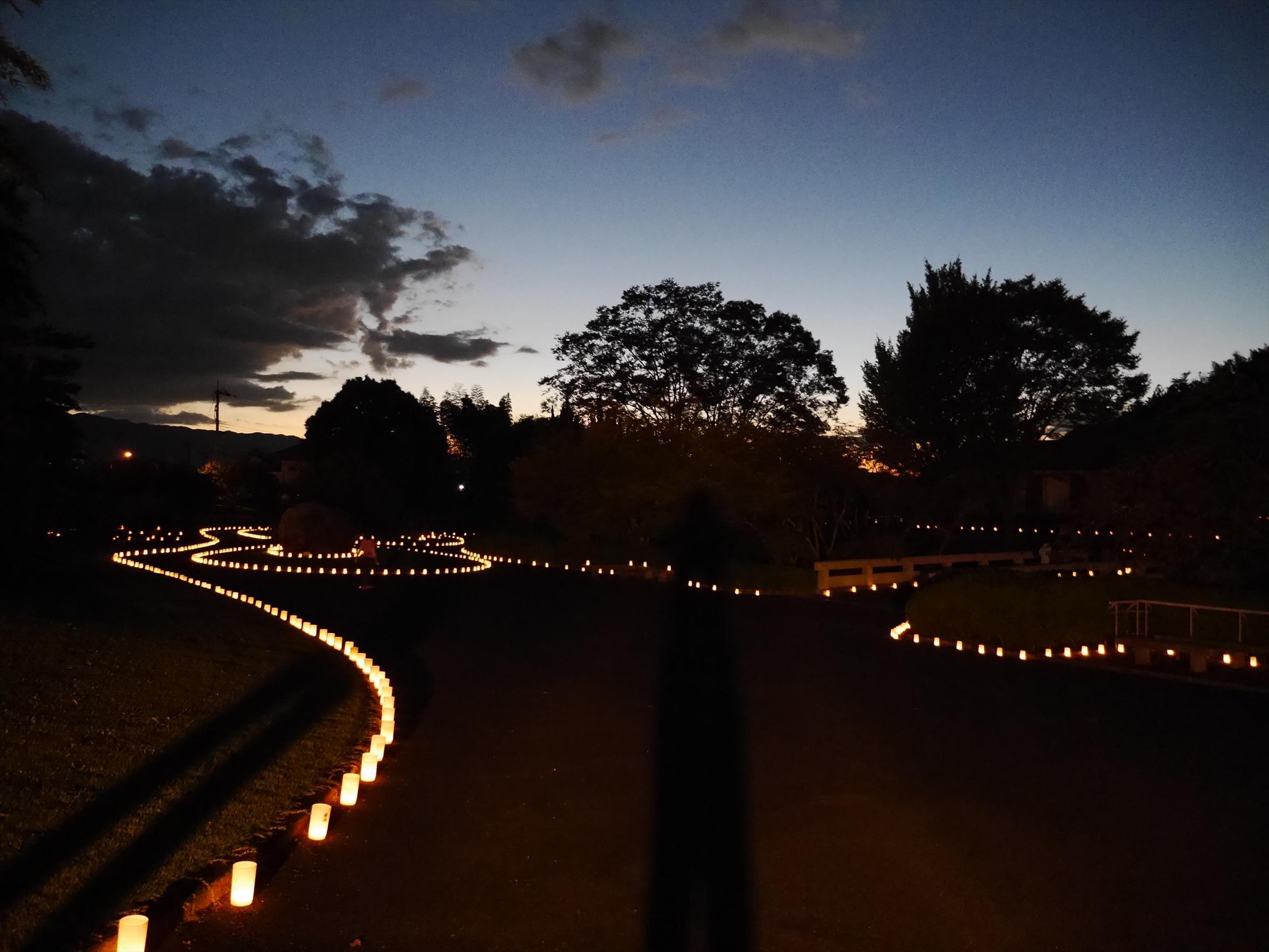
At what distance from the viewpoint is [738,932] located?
4.54 meters

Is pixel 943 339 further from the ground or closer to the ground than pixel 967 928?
further from the ground

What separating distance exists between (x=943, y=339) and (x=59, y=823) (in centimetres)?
3025

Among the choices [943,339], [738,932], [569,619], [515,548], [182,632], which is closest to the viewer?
[738,932]

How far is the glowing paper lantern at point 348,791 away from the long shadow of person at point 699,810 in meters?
1.99

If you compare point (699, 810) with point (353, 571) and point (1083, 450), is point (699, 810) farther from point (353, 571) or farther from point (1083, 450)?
point (1083, 450)

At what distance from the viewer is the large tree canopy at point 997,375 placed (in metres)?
31.7

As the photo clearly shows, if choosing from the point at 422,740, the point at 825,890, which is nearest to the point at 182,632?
the point at 422,740

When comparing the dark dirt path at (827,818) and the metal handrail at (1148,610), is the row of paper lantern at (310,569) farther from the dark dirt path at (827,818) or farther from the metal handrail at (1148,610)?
the metal handrail at (1148,610)

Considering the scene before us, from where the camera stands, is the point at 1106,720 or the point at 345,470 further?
the point at 345,470

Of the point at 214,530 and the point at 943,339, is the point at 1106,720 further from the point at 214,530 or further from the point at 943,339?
the point at 214,530

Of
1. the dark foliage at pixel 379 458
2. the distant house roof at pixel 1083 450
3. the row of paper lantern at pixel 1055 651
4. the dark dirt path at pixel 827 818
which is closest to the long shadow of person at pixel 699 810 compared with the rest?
the dark dirt path at pixel 827 818

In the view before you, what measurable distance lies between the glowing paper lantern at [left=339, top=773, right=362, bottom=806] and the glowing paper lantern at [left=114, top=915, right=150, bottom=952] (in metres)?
2.40

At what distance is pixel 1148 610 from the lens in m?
14.3

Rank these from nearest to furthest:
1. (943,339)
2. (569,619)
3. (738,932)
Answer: (738,932), (569,619), (943,339)
